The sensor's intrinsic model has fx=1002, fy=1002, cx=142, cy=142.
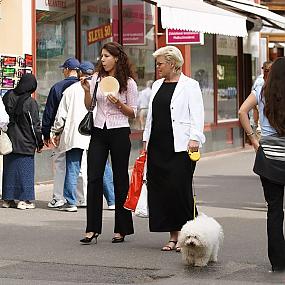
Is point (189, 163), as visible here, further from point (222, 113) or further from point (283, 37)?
point (283, 37)

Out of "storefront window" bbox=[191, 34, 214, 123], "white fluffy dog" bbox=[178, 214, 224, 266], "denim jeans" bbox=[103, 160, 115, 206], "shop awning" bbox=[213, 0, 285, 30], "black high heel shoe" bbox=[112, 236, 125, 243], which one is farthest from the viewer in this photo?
"storefront window" bbox=[191, 34, 214, 123]

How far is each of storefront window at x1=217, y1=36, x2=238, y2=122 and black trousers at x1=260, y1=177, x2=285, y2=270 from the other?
15.3 metres

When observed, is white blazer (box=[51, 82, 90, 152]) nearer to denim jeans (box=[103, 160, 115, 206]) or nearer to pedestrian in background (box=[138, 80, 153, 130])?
denim jeans (box=[103, 160, 115, 206])

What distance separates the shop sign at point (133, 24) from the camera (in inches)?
739

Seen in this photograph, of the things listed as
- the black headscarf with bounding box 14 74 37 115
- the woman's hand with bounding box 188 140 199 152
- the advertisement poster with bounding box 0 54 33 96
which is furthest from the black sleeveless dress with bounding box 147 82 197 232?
the advertisement poster with bounding box 0 54 33 96

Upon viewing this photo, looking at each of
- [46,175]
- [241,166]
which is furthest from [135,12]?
[46,175]

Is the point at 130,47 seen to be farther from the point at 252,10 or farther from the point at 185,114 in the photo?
the point at 185,114

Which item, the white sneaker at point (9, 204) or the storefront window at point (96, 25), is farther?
the storefront window at point (96, 25)

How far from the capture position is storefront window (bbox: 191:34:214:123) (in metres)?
22.2

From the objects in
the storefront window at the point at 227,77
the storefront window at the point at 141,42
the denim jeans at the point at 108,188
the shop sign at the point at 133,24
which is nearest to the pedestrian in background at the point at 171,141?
the denim jeans at the point at 108,188

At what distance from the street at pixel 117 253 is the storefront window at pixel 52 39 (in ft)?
9.97

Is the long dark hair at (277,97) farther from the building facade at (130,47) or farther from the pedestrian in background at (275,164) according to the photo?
the building facade at (130,47)

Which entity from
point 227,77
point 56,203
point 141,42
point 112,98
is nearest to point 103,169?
point 112,98

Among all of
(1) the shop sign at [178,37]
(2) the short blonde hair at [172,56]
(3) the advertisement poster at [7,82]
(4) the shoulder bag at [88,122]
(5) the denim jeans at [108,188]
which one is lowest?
(5) the denim jeans at [108,188]
